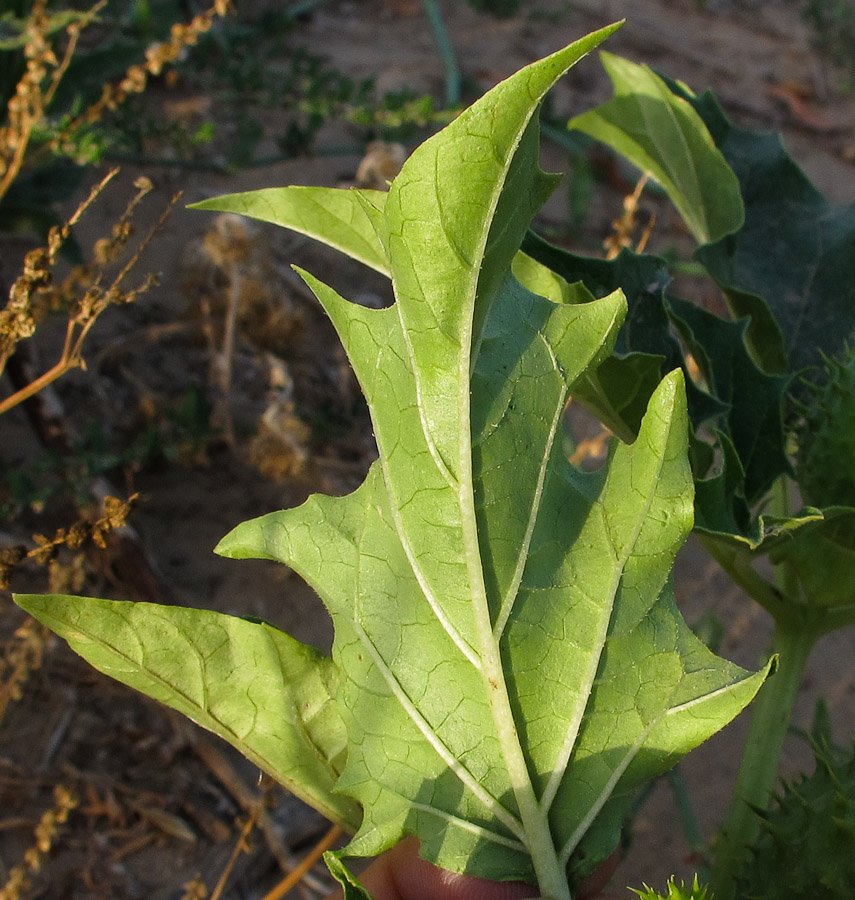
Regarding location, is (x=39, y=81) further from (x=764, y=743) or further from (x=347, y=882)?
(x=764, y=743)

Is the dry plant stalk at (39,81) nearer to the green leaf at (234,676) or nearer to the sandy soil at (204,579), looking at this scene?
the sandy soil at (204,579)

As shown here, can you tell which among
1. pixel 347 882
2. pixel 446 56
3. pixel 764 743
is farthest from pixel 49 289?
pixel 446 56

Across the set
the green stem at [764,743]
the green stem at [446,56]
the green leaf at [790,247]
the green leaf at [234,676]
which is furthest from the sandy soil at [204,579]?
the green leaf at [790,247]

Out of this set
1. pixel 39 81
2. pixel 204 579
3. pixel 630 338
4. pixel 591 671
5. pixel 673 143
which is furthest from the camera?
pixel 204 579

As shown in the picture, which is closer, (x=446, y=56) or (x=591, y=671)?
(x=591, y=671)

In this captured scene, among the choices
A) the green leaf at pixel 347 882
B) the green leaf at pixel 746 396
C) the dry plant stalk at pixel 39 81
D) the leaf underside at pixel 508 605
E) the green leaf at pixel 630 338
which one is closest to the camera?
the green leaf at pixel 347 882
